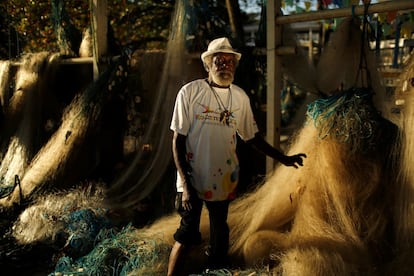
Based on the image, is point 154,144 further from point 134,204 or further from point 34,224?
point 34,224

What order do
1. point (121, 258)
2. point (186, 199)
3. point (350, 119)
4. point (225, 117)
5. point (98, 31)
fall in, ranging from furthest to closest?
point (98, 31)
point (121, 258)
point (350, 119)
point (225, 117)
point (186, 199)

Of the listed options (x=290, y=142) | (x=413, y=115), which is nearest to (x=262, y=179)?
(x=290, y=142)

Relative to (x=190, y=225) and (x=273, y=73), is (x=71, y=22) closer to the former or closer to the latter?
(x=273, y=73)

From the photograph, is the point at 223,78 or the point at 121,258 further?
the point at 121,258

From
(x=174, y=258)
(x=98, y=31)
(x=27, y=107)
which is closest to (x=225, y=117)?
(x=174, y=258)

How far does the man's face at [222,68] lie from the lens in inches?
118

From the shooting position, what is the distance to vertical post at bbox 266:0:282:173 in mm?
4293

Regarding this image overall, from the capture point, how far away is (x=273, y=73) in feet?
14.3

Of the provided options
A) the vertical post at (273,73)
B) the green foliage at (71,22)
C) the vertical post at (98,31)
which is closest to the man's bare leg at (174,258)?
the vertical post at (273,73)

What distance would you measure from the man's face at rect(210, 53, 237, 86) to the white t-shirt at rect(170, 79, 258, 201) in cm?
8

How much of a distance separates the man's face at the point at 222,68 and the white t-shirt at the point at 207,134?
83 millimetres

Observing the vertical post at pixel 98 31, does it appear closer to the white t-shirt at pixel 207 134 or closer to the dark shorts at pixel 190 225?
the white t-shirt at pixel 207 134

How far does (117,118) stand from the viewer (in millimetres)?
5703

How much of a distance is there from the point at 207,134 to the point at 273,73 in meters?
1.62
